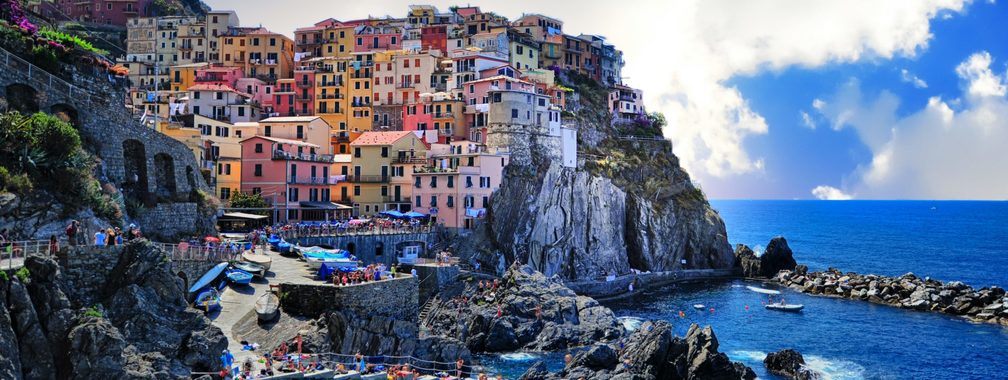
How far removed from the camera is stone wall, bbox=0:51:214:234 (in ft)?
119

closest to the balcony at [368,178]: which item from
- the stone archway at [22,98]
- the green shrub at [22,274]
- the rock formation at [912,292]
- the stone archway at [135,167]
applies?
the stone archway at [135,167]

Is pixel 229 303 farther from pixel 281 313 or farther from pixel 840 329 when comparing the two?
pixel 840 329

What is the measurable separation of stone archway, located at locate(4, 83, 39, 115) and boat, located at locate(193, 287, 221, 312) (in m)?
10.4

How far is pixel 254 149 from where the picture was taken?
69.6 m

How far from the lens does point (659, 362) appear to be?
4366 cm

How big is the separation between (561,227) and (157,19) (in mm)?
72719

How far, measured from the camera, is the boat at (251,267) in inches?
1563

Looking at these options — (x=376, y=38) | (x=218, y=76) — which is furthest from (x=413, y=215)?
(x=218, y=76)

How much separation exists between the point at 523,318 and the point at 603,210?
3103 centimetres

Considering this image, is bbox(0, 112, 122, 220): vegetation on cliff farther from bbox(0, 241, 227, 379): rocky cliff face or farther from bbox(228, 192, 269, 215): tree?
bbox(228, 192, 269, 215): tree

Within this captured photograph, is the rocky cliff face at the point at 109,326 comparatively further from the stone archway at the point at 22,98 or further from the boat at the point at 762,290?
the boat at the point at 762,290

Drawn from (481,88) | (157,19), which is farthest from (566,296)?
(157,19)

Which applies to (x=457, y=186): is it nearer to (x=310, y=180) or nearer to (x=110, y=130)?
(x=310, y=180)

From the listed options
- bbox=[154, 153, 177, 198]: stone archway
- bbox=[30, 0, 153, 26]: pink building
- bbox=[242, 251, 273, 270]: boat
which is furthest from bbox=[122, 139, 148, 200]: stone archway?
bbox=[30, 0, 153, 26]: pink building
